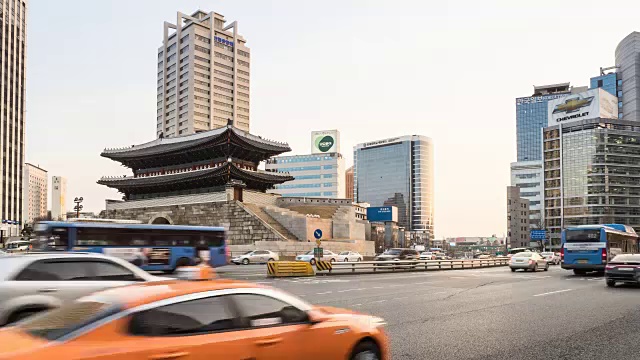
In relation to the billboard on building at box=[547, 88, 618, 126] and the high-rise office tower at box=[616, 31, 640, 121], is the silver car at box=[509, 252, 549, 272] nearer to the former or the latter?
the billboard on building at box=[547, 88, 618, 126]

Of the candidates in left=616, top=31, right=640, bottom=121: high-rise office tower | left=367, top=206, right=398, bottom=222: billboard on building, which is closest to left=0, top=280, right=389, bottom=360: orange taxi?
left=367, top=206, right=398, bottom=222: billboard on building

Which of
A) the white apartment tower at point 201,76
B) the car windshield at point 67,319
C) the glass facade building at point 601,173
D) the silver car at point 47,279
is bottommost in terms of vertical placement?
the silver car at point 47,279

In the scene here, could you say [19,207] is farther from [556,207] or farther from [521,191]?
[521,191]

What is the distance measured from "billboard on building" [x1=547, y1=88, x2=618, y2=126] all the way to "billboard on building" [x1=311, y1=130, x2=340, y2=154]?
51.5 meters

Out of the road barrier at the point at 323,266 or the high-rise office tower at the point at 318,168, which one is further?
the high-rise office tower at the point at 318,168

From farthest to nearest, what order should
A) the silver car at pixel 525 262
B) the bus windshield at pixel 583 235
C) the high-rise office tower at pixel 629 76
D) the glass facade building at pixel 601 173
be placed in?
1. the high-rise office tower at pixel 629 76
2. the glass facade building at pixel 601 173
3. the silver car at pixel 525 262
4. the bus windshield at pixel 583 235

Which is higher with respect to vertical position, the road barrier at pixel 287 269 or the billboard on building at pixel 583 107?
the billboard on building at pixel 583 107

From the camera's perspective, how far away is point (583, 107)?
4788 inches

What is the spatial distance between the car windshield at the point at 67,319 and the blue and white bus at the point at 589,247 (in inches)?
1048

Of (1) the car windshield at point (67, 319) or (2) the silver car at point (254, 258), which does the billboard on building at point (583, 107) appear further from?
(1) the car windshield at point (67, 319)

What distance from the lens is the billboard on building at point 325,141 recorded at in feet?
474

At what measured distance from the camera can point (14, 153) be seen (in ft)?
311

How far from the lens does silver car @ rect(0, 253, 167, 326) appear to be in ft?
26.7

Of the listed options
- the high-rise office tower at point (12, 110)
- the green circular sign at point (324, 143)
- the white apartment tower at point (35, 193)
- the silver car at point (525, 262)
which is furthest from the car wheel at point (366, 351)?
the white apartment tower at point (35, 193)
